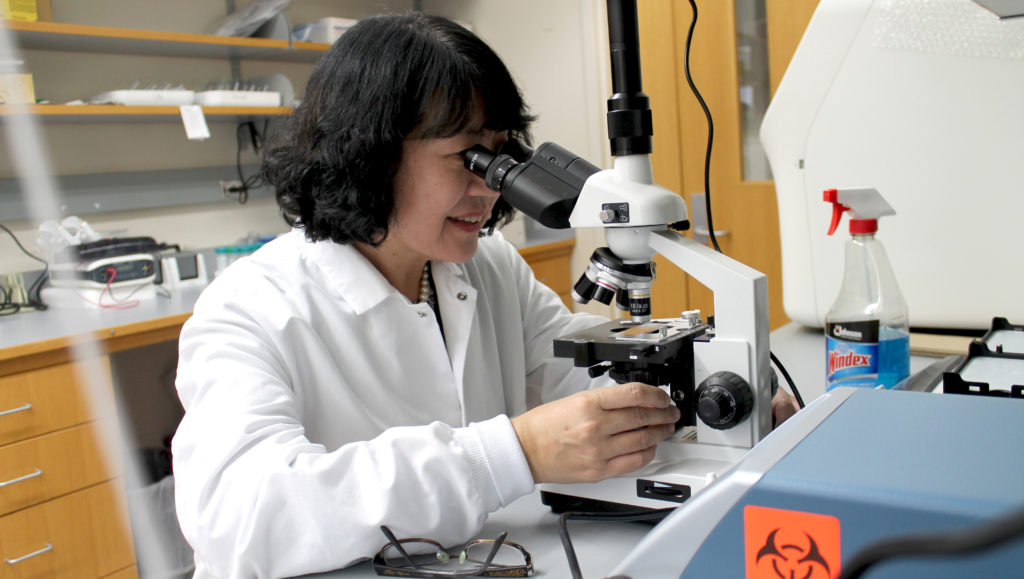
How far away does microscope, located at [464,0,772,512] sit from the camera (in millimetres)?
778

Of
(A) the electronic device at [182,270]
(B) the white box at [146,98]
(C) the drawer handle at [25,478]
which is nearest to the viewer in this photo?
(C) the drawer handle at [25,478]

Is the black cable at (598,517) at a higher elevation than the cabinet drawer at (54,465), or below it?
higher

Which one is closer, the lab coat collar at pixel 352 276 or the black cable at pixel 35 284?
the lab coat collar at pixel 352 276

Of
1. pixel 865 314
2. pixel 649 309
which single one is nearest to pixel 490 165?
pixel 649 309

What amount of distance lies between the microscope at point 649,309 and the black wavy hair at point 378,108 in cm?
25

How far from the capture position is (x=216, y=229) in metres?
2.99

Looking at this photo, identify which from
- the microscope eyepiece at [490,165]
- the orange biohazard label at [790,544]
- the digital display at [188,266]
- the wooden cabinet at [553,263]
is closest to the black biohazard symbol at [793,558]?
the orange biohazard label at [790,544]

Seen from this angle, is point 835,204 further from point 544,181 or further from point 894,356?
point 544,181

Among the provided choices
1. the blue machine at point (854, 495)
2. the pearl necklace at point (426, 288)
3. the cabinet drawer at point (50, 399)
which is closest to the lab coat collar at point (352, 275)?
the pearl necklace at point (426, 288)

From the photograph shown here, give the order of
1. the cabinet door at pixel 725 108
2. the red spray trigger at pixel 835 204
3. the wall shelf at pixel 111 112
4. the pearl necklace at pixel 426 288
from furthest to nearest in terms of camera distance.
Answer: the cabinet door at pixel 725 108, the wall shelf at pixel 111 112, the pearl necklace at pixel 426 288, the red spray trigger at pixel 835 204

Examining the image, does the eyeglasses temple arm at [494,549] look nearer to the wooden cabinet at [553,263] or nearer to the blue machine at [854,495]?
the blue machine at [854,495]

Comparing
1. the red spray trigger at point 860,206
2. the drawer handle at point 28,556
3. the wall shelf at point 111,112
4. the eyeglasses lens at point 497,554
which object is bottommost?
the drawer handle at point 28,556

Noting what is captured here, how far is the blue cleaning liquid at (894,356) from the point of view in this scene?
42.4 inches

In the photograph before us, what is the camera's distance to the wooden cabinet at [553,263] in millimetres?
3137
